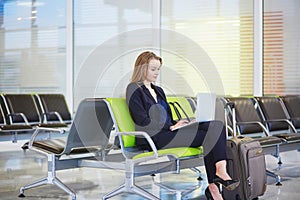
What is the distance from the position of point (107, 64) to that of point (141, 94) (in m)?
4.88

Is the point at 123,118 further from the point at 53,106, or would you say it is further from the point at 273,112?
the point at 53,106

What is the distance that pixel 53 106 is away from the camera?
6707 millimetres

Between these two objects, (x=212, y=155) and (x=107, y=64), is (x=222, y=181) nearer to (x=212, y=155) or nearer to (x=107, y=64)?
(x=212, y=155)

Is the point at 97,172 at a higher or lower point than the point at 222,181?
lower

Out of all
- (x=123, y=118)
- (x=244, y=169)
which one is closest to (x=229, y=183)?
(x=244, y=169)

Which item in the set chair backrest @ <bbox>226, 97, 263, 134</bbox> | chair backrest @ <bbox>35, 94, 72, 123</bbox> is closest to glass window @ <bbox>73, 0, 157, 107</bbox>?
chair backrest @ <bbox>35, 94, 72, 123</bbox>

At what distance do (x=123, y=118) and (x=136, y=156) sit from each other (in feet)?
1.06

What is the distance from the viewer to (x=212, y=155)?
3.33 meters

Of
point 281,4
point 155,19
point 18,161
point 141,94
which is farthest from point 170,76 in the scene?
point 141,94

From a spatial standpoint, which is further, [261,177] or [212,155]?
[261,177]

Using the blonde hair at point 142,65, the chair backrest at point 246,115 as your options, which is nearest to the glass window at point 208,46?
the chair backrest at point 246,115

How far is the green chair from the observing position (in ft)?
11.0

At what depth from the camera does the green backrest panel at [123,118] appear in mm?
3502

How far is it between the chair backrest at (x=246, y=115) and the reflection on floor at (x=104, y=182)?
0.51 metres
